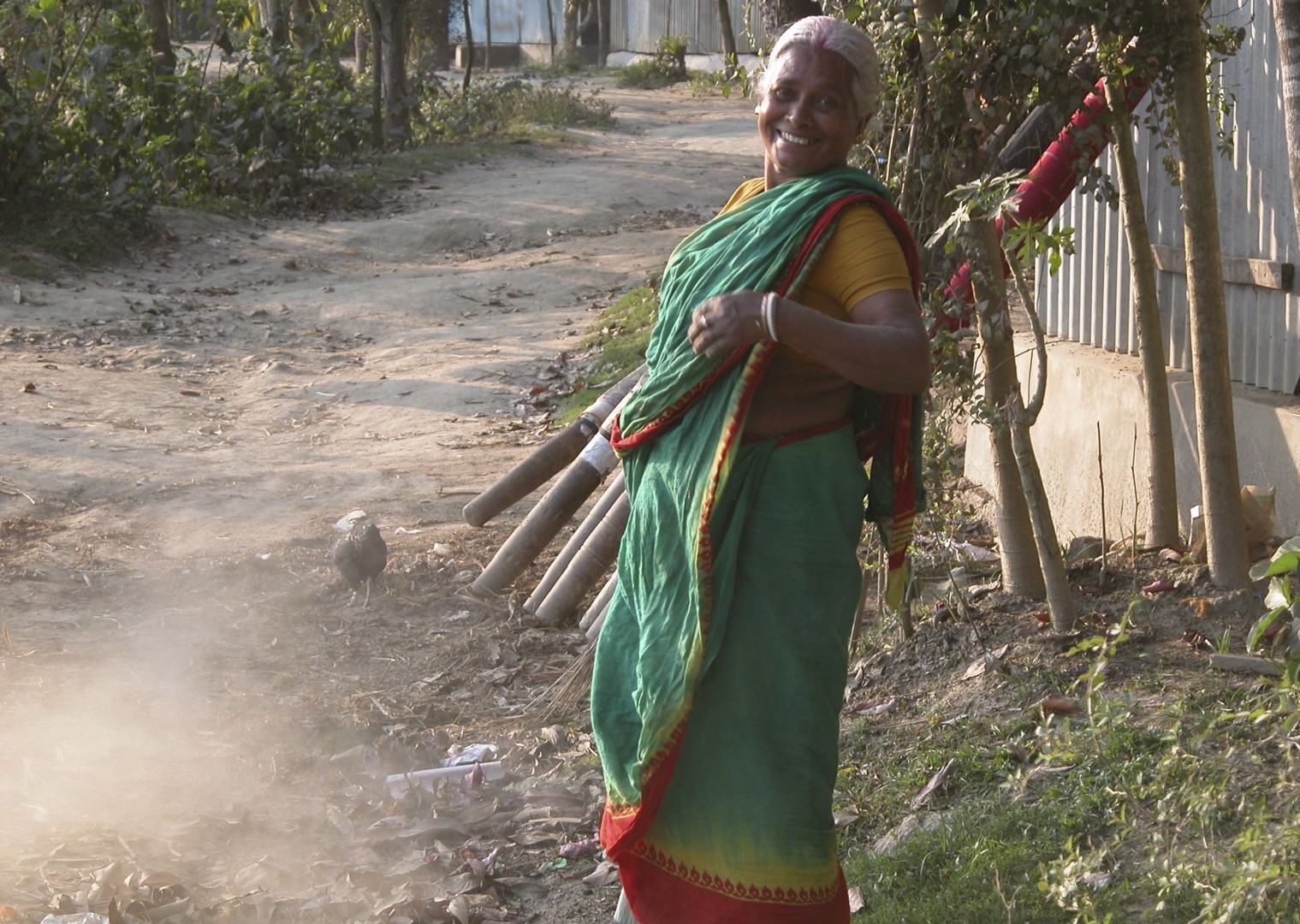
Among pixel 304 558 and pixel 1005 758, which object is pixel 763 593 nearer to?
pixel 1005 758

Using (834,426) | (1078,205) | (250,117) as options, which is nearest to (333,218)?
(250,117)

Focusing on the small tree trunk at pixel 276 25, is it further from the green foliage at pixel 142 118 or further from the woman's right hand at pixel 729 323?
the woman's right hand at pixel 729 323

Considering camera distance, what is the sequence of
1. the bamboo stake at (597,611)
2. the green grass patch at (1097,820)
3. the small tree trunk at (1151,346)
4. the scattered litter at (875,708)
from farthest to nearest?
the bamboo stake at (597,611), the small tree trunk at (1151,346), the scattered litter at (875,708), the green grass patch at (1097,820)

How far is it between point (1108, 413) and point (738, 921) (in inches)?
104

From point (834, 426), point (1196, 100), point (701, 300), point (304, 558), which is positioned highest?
point (1196, 100)

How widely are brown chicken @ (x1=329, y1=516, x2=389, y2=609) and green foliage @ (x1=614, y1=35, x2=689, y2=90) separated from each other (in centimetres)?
2283

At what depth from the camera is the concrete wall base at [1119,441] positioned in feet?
12.2

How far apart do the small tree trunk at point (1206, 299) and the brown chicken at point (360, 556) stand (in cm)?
304

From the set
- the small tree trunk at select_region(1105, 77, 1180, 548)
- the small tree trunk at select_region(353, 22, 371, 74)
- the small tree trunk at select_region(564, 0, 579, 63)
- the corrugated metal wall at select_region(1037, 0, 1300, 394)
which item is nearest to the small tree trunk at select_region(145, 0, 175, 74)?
the small tree trunk at select_region(353, 22, 371, 74)

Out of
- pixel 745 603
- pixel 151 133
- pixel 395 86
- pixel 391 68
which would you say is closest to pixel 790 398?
pixel 745 603

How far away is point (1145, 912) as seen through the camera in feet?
8.14

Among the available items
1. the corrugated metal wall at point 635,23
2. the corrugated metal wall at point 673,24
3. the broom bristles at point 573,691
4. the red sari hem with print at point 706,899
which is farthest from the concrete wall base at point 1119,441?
the corrugated metal wall at point 673,24

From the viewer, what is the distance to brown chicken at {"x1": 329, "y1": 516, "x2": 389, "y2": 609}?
16.7ft

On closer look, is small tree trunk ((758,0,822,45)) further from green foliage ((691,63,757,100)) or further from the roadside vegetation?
the roadside vegetation
